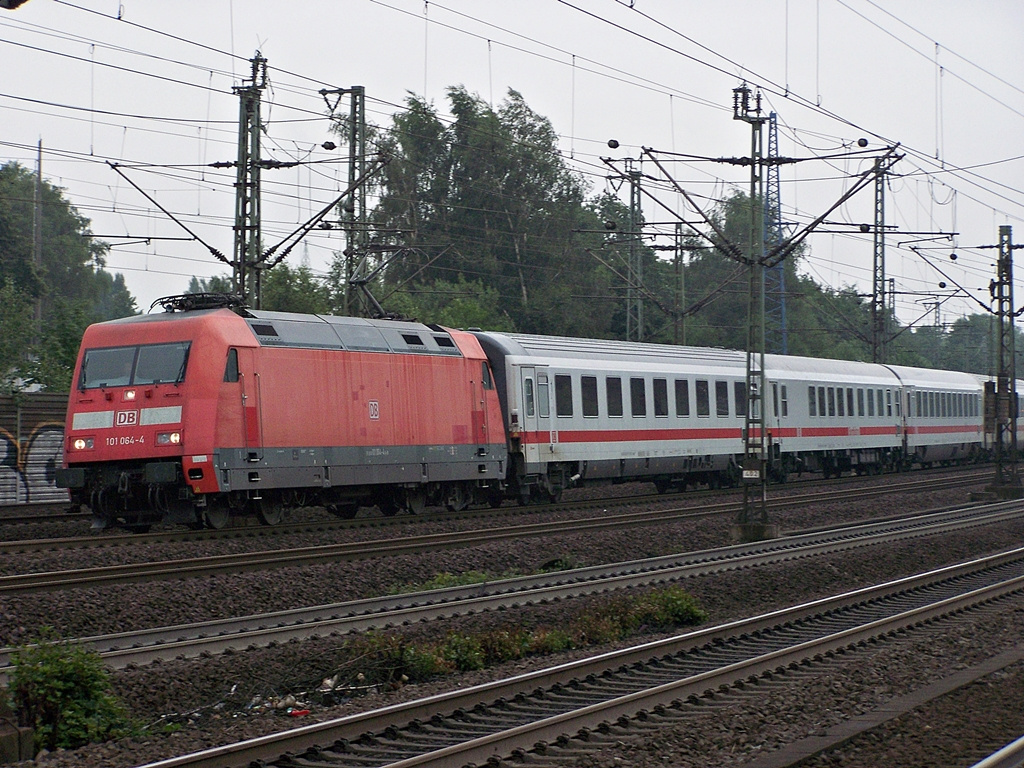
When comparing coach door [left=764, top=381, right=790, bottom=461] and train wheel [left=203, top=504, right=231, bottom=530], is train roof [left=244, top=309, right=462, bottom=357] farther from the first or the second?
coach door [left=764, top=381, right=790, bottom=461]

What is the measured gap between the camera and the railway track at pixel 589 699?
7566mm

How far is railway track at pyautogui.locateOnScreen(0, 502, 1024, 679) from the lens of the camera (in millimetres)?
10766

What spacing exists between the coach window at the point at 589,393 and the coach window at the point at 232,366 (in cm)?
996

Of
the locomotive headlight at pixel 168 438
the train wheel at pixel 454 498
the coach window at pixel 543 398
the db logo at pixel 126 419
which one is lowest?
the train wheel at pixel 454 498

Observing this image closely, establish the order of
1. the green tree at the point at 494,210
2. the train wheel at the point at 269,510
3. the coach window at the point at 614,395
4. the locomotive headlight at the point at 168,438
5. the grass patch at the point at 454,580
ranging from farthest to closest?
1. the green tree at the point at 494,210
2. the coach window at the point at 614,395
3. the train wheel at the point at 269,510
4. the locomotive headlight at the point at 168,438
5. the grass patch at the point at 454,580

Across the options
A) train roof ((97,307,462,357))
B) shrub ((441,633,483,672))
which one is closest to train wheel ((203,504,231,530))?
train roof ((97,307,462,357))

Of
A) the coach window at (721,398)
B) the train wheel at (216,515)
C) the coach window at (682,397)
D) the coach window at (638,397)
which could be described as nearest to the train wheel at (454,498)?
the train wheel at (216,515)

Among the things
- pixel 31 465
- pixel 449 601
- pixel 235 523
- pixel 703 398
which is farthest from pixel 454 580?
pixel 703 398

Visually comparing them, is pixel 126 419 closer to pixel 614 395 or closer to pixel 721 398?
pixel 614 395

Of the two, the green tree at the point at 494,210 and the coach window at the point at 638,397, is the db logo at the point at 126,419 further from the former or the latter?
the green tree at the point at 494,210

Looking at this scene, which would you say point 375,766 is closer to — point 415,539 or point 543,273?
point 415,539

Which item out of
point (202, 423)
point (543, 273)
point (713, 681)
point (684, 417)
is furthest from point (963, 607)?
point (543, 273)

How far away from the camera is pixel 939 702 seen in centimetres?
891

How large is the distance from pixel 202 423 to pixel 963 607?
10.6 m
